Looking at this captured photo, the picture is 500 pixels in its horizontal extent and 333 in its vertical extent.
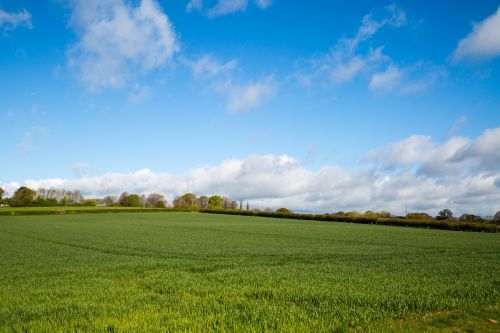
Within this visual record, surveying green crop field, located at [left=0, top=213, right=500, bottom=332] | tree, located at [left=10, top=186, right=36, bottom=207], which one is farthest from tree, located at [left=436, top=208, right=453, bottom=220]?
tree, located at [left=10, top=186, right=36, bottom=207]

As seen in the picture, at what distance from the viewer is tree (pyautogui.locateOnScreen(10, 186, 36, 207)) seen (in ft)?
463

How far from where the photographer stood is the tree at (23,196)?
14118cm

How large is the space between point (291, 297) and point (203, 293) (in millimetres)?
2535

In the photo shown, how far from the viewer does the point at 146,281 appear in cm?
1205

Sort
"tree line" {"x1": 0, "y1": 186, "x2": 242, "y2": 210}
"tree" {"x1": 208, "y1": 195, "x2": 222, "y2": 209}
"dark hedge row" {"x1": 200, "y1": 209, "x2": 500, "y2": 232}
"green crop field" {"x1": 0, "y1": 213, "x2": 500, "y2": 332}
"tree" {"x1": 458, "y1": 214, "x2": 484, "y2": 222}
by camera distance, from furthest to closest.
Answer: "tree" {"x1": 208, "y1": 195, "x2": 222, "y2": 209}
"tree line" {"x1": 0, "y1": 186, "x2": 242, "y2": 210}
"tree" {"x1": 458, "y1": 214, "x2": 484, "y2": 222}
"dark hedge row" {"x1": 200, "y1": 209, "x2": 500, "y2": 232}
"green crop field" {"x1": 0, "y1": 213, "x2": 500, "y2": 332}

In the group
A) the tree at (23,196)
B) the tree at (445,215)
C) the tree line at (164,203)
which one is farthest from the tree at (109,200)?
the tree at (445,215)

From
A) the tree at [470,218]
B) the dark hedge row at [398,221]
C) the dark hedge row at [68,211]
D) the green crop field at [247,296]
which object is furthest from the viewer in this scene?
the dark hedge row at [68,211]

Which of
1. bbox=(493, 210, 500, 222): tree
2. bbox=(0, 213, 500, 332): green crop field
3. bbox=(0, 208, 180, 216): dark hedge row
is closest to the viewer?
bbox=(0, 213, 500, 332): green crop field

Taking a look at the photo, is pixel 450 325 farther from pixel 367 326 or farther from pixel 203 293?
pixel 203 293

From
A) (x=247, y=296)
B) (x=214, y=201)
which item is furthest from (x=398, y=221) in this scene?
(x=214, y=201)

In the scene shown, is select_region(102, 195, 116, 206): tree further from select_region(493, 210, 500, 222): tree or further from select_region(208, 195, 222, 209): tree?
select_region(493, 210, 500, 222): tree

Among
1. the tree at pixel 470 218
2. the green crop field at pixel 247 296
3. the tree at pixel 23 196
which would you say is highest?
the tree at pixel 23 196

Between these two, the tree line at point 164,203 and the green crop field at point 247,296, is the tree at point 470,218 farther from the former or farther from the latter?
the green crop field at point 247,296

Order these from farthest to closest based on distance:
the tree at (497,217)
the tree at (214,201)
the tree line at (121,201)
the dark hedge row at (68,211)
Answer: the tree at (214,201) < the tree line at (121,201) < the dark hedge row at (68,211) < the tree at (497,217)
